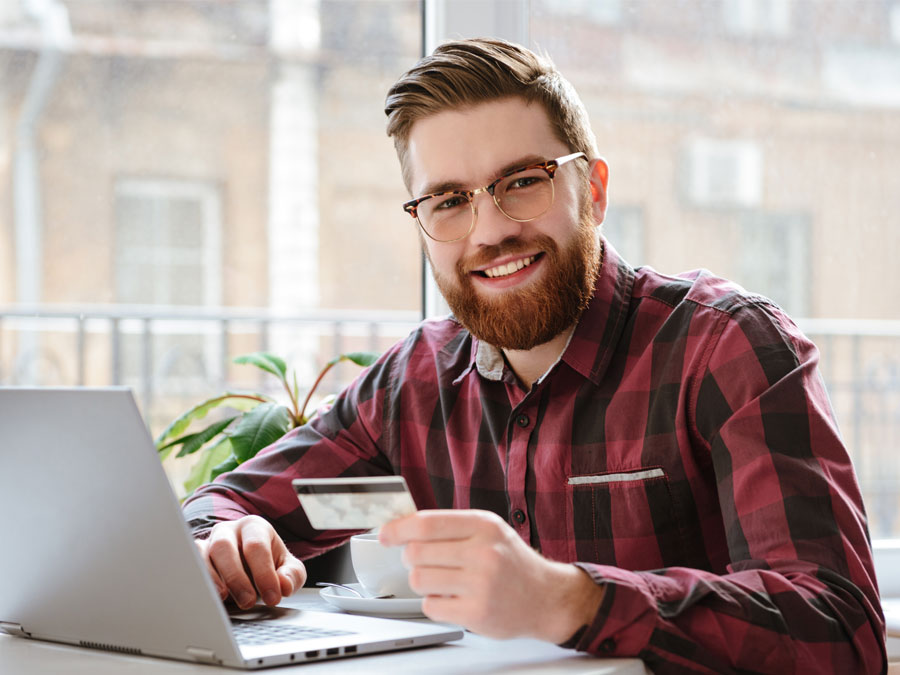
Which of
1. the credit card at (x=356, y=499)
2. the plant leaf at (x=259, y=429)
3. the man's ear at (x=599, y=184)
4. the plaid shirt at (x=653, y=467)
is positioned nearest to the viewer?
the credit card at (x=356, y=499)

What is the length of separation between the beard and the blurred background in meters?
0.98

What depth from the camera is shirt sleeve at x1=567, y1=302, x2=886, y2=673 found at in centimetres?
86

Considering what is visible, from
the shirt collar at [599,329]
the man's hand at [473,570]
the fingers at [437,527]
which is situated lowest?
the man's hand at [473,570]

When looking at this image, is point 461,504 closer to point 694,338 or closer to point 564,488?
point 564,488

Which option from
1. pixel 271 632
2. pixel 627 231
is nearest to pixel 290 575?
pixel 271 632

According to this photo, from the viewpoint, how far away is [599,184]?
151cm

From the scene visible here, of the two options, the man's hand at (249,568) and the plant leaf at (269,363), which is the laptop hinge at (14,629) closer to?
the man's hand at (249,568)

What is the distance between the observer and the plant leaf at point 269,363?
2.01 meters

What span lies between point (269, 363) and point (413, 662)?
4.04 ft

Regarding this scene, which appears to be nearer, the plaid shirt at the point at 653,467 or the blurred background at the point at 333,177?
A: the plaid shirt at the point at 653,467

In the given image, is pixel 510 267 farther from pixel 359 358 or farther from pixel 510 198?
pixel 359 358

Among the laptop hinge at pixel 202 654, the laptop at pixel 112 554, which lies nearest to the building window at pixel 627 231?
the laptop at pixel 112 554

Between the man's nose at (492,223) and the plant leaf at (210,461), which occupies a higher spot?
the man's nose at (492,223)

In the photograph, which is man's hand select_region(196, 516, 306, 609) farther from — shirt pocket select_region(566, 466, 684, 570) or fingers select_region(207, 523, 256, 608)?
shirt pocket select_region(566, 466, 684, 570)
